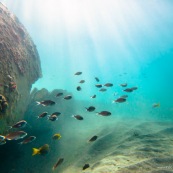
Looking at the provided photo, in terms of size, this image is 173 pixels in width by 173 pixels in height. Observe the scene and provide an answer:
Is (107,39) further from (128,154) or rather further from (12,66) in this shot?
(128,154)

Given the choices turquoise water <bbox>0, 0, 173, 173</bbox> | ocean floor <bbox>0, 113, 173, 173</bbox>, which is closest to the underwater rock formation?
ocean floor <bbox>0, 113, 173, 173</bbox>

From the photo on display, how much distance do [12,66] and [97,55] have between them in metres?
47.1

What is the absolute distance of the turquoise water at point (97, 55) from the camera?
14.8 meters

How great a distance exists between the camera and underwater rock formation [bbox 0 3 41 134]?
27.3 feet

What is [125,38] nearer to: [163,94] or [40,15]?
[163,94]

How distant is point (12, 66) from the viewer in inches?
361

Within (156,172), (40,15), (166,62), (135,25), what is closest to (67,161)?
(156,172)

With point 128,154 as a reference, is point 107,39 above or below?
above

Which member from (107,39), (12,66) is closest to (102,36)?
(107,39)

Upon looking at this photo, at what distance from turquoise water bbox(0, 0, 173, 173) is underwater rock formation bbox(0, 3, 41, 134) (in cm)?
465

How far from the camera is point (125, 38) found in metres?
44.9

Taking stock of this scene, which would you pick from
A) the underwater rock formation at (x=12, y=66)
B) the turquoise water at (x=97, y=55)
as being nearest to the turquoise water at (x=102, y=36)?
the turquoise water at (x=97, y=55)

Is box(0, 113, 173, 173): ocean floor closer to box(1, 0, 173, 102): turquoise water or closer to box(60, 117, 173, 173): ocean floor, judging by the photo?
box(60, 117, 173, 173): ocean floor

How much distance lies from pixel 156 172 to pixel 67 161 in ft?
24.4
